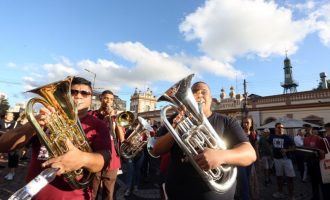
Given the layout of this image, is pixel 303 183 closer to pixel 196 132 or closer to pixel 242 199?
pixel 242 199

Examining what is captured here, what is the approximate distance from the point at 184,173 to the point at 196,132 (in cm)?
43

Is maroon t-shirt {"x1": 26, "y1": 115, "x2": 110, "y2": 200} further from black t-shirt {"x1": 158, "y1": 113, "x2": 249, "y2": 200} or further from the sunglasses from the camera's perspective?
black t-shirt {"x1": 158, "y1": 113, "x2": 249, "y2": 200}

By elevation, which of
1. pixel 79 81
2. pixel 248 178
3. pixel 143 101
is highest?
pixel 143 101

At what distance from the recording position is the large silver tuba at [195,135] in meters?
2.41

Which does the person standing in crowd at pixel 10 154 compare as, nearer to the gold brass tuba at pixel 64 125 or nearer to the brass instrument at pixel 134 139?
the brass instrument at pixel 134 139

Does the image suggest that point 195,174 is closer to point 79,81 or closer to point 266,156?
point 79,81

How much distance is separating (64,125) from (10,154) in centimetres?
742

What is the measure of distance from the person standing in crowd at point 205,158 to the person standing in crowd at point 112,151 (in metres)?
1.94

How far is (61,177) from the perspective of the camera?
232cm

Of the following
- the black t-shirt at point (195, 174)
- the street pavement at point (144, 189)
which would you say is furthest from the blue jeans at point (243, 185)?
the black t-shirt at point (195, 174)

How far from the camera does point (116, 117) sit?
537cm

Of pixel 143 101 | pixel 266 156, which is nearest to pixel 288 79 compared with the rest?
pixel 143 101

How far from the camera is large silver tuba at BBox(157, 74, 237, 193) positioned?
2408mm

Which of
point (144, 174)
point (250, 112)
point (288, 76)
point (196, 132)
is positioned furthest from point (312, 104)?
point (288, 76)
